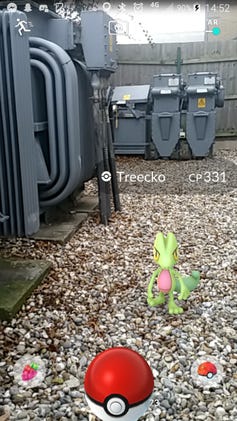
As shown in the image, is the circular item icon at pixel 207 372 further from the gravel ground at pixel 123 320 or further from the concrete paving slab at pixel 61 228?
the concrete paving slab at pixel 61 228

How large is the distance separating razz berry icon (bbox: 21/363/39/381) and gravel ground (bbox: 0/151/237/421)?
0.05 metres

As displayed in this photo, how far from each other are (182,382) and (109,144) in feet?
7.95

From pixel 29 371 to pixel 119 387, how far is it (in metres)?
0.98

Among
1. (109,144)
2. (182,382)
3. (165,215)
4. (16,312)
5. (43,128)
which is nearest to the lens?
(182,382)

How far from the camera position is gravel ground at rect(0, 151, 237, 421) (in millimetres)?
1581

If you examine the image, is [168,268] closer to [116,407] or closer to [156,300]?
[156,300]

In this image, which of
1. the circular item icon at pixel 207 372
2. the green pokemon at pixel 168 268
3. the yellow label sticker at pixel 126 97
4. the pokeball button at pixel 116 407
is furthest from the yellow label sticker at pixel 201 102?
the pokeball button at pixel 116 407

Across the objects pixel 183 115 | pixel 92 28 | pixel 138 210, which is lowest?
pixel 138 210

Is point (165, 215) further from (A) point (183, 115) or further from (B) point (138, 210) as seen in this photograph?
(A) point (183, 115)

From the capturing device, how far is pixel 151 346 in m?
1.90

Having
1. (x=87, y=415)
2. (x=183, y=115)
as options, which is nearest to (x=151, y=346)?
(x=87, y=415)

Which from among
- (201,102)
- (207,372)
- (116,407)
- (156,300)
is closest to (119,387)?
(116,407)

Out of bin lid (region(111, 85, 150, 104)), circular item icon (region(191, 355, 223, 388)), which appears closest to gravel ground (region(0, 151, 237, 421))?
circular item icon (region(191, 355, 223, 388))

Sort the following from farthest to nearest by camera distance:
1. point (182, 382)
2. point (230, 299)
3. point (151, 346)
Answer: point (230, 299) < point (151, 346) < point (182, 382)
